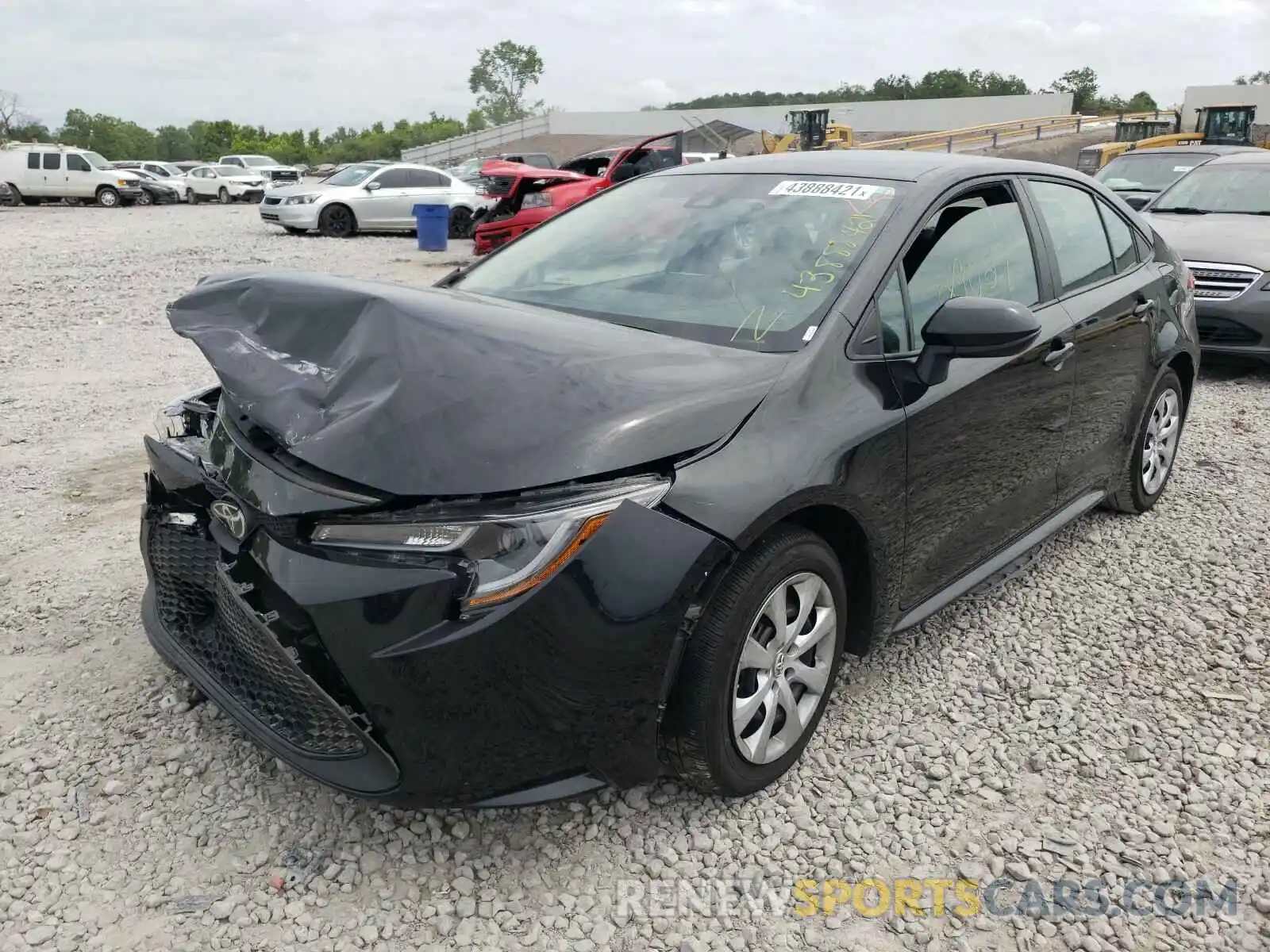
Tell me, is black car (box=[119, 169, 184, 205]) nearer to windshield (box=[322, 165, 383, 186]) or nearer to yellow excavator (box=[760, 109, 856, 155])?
windshield (box=[322, 165, 383, 186])

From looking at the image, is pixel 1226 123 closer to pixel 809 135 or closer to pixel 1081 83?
pixel 809 135

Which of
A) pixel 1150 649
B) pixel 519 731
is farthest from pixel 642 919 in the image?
pixel 1150 649

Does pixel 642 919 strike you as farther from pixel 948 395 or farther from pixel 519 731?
pixel 948 395

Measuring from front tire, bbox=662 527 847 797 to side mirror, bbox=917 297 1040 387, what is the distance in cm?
67

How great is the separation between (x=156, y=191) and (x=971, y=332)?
34.0 m

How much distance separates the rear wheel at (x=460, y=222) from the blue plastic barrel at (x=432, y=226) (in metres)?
Result: 2.70

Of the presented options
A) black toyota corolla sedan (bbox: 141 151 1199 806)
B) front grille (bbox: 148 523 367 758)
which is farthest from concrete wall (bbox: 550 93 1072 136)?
front grille (bbox: 148 523 367 758)

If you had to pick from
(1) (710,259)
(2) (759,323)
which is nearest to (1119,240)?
(1) (710,259)

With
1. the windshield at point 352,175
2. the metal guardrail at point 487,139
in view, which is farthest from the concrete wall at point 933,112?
the windshield at point 352,175

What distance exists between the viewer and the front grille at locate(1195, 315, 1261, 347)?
702 cm

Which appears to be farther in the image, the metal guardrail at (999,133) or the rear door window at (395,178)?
the metal guardrail at (999,133)

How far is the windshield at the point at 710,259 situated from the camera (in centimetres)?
278

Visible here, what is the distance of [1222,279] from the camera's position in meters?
7.13

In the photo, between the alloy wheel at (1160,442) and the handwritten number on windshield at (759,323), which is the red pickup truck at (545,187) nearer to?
the alloy wheel at (1160,442)
